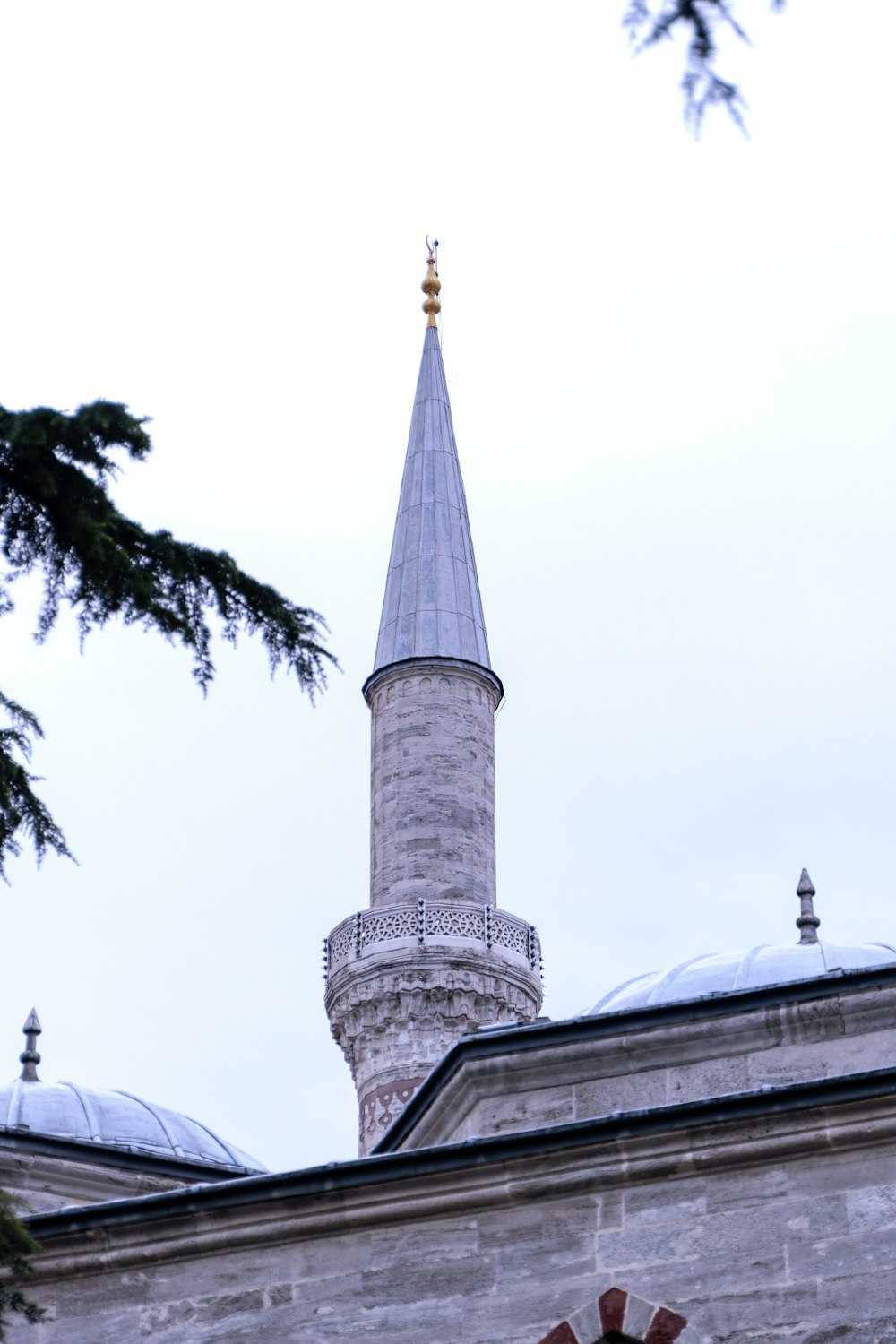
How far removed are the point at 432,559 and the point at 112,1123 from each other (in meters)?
10.1

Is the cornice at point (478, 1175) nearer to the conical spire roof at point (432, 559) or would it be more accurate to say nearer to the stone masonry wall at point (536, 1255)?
the stone masonry wall at point (536, 1255)

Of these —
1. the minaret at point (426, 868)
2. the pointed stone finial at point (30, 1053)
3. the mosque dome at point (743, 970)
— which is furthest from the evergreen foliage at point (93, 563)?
the minaret at point (426, 868)

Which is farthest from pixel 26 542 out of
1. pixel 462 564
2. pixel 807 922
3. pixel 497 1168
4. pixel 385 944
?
pixel 462 564

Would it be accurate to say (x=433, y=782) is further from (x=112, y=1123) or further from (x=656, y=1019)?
(x=656, y=1019)

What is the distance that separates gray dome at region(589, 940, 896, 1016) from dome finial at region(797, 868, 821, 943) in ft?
1.28

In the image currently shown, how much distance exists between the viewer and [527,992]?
21.1 meters

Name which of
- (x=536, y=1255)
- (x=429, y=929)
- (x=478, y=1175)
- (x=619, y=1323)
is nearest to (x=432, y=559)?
(x=429, y=929)

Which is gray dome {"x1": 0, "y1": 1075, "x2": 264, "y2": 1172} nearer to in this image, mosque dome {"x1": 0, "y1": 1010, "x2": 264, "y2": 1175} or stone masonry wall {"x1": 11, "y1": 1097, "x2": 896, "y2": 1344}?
mosque dome {"x1": 0, "y1": 1010, "x2": 264, "y2": 1175}

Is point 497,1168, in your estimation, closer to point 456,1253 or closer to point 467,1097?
point 456,1253

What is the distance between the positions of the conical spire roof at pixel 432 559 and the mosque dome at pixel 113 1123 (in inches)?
324

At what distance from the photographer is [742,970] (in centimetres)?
1232

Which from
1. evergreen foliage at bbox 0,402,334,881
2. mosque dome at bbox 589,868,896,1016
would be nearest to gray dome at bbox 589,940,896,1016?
mosque dome at bbox 589,868,896,1016

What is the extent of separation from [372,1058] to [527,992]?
152 cm

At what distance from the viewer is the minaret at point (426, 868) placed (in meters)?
20.4
